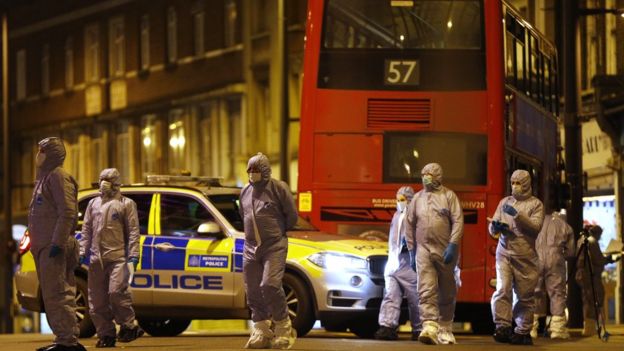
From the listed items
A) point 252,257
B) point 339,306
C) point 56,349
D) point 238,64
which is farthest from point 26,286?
point 238,64

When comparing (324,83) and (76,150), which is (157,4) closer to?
(76,150)

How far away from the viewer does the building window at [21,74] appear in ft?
205

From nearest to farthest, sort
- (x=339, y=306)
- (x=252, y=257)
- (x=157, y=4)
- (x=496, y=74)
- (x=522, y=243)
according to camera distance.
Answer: (x=252, y=257)
(x=522, y=243)
(x=339, y=306)
(x=496, y=74)
(x=157, y=4)

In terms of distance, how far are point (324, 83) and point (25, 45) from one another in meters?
41.0

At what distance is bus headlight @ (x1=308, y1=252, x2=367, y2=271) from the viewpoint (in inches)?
802

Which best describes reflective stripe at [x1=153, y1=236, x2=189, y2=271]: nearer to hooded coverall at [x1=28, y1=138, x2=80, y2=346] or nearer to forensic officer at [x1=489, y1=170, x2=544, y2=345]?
forensic officer at [x1=489, y1=170, x2=544, y2=345]

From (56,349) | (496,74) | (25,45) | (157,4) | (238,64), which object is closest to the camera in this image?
(56,349)

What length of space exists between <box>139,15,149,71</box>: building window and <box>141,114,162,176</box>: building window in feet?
5.19

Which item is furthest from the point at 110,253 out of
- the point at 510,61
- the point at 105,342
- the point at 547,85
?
the point at 547,85

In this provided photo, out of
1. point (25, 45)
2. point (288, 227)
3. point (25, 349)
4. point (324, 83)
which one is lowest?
point (25, 349)

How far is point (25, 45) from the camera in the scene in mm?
62312

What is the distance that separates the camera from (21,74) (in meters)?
62.8

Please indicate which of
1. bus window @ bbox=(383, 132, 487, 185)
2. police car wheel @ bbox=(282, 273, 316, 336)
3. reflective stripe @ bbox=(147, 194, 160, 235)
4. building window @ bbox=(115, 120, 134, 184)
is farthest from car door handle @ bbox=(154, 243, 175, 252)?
building window @ bbox=(115, 120, 134, 184)

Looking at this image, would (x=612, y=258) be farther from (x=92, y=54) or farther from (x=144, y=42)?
(x=92, y=54)
